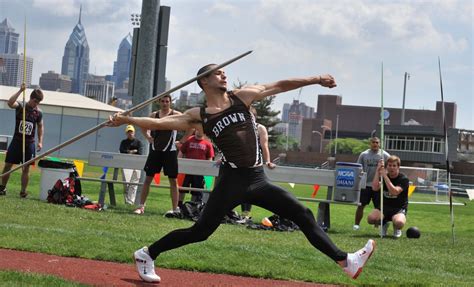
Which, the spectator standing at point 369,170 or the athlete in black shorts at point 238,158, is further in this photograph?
the spectator standing at point 369,170

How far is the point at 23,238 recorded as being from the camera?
956cm

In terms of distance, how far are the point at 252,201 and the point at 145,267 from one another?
1.19 metres

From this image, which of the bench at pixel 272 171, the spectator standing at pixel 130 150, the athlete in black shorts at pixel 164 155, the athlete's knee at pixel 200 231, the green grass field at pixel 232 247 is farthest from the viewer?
the spectator standing at pixel 130 150

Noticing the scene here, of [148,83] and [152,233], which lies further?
[148,83]

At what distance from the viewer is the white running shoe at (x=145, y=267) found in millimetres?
7453

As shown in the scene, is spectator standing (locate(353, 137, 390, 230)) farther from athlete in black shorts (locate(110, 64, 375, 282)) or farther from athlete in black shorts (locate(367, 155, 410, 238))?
athlete in black shorts (locate(110, 64, 375, 282))

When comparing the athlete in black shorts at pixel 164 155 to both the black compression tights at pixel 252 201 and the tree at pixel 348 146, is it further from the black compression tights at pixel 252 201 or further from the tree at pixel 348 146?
the tree at pixel 348 146

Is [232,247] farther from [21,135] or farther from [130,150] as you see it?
[130,150]

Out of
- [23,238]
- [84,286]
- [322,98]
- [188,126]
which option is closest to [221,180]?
[188,126]

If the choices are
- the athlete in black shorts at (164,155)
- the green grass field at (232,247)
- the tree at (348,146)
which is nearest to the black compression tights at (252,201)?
the green grass field at (232,247)

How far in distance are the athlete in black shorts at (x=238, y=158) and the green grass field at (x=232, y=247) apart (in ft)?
3.33

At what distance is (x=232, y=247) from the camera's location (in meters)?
9.89

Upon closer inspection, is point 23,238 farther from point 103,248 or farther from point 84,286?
point 84,286

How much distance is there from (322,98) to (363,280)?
186 m
